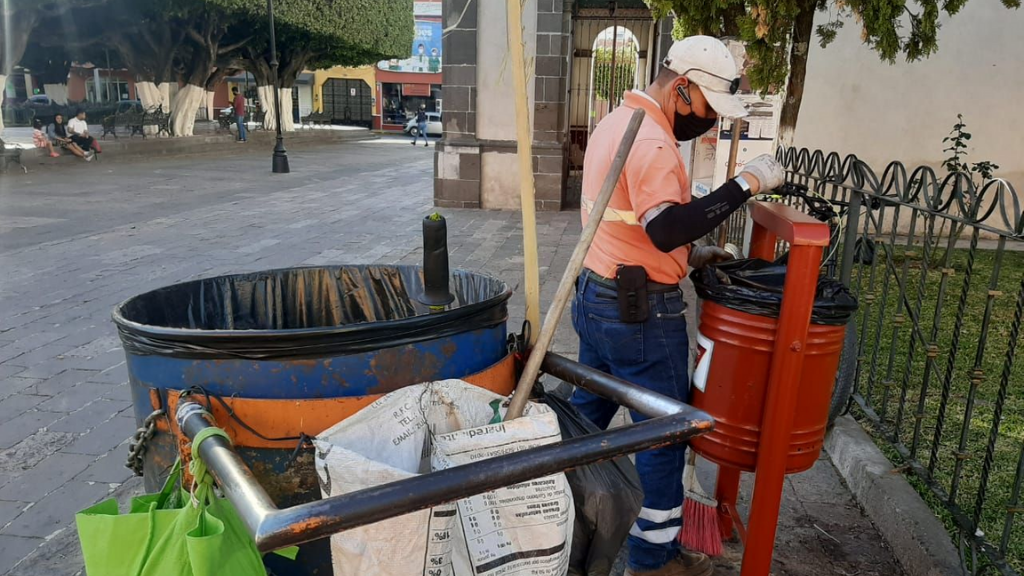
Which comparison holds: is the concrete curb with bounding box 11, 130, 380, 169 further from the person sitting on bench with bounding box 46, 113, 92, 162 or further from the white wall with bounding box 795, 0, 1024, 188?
the white wall with bounding box 795, 0, 1024, 188

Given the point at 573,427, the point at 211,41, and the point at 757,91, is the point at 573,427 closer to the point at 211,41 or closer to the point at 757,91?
the point at 757,91

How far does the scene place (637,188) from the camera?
2.16 m

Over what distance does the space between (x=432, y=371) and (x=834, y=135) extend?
919 cm

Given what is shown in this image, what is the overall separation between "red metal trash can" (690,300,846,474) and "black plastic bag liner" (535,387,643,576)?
1.96 ft

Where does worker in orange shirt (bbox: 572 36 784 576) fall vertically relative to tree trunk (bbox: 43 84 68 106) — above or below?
below

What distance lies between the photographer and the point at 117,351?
4.85 metres

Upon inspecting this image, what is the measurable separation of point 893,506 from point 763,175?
1.60m

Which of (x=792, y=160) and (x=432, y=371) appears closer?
(x=432, y=371)

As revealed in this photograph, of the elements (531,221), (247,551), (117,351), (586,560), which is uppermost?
(531,221)

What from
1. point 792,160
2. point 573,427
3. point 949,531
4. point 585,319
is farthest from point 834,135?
point 573,427

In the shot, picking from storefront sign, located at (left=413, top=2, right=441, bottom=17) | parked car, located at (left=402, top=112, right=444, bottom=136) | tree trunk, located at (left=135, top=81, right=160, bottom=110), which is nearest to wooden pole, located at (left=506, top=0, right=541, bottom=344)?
tree trunk, located at (left=135, top=81, right=160, bottom=110)

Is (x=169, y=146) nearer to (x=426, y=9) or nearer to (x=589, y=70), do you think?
(x=589, y=70)

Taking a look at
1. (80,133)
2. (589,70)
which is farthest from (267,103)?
(589,70)

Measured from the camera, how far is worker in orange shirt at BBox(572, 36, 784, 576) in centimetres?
214
